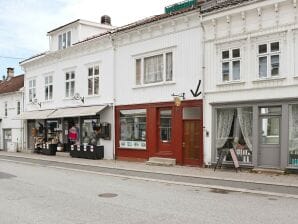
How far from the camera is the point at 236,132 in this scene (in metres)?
17.9

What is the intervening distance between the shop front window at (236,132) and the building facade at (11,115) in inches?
845

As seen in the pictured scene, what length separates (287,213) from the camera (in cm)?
915

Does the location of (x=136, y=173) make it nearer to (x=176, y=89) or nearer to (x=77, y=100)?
(x=176, y=89)

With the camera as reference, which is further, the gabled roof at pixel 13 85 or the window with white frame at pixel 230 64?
the gabled roof at pixel 13 85

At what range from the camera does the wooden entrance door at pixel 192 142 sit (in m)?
19.2

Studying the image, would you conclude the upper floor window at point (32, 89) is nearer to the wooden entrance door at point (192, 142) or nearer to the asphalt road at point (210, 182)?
the asphalt road at point (210, 182)

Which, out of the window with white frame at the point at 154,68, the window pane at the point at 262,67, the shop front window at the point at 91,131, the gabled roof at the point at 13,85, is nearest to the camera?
the window pane at the point at 262,67

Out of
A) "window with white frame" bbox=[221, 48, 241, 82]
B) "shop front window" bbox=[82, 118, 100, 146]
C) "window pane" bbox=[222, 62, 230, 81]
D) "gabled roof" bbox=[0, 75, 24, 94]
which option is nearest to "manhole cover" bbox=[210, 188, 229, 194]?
"window with white frame" bbox=[221, 48, 241, 82]

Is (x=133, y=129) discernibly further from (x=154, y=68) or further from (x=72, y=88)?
(x=72, y=88)

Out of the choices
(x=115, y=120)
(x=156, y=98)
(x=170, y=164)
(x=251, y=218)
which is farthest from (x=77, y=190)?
(x=115, y=120)

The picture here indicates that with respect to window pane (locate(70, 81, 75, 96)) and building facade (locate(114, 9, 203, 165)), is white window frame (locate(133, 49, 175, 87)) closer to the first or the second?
building facade (locate(114, 9, 203, 165))

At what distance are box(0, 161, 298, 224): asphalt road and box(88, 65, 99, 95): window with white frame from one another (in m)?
→ 11.6

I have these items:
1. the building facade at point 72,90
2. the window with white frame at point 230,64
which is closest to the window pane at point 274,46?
the window with white frame at point 230,64

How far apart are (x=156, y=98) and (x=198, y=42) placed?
375cm
